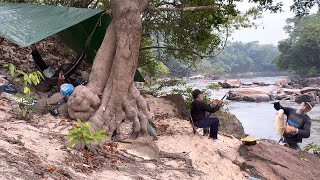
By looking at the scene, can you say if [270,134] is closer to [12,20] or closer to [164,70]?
[164,70]

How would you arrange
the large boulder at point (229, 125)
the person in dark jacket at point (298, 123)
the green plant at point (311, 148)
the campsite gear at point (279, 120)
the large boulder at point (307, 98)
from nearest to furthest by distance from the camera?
the person in dark jacket at point (298, 123) < the campsite gear at point (279, 120) < the green plant at point (311, 148) < the large boulder at point (229, 125) < the large boulder at point (307, 98)

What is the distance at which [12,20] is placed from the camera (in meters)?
5.79

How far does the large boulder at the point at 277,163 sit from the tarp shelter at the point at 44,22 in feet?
11.5

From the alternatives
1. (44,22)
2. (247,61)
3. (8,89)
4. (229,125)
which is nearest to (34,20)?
(44,22)

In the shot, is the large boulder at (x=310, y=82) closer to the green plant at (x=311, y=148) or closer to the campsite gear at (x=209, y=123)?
the green plant at (x=311, y=148)

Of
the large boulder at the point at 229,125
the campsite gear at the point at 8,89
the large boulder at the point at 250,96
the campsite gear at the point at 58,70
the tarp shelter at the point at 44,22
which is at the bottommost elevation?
the large boulder at the point at 250,96

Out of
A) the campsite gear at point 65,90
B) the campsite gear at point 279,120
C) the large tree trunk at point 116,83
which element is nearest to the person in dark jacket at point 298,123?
the campsite gear at point 279,120

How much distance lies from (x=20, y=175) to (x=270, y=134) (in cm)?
1354

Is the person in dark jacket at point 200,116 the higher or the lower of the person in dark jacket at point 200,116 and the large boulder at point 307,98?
the higher

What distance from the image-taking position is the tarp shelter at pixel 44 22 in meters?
5.24

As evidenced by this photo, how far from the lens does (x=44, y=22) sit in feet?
19.1

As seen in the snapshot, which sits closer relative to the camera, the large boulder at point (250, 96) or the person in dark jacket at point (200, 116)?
the person in dark jacket at point (200, 116)

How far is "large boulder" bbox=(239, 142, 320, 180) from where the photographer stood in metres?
5.44

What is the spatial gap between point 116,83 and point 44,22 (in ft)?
5.69
